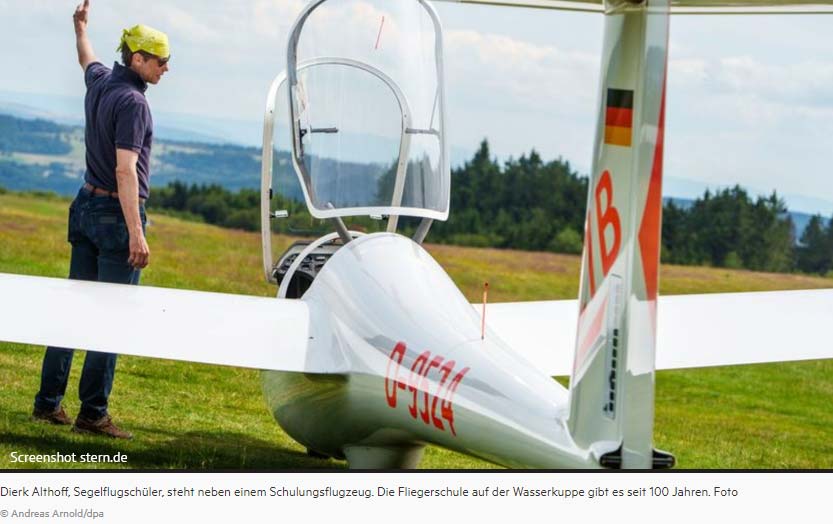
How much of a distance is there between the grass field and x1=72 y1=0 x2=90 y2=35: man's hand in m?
1.93

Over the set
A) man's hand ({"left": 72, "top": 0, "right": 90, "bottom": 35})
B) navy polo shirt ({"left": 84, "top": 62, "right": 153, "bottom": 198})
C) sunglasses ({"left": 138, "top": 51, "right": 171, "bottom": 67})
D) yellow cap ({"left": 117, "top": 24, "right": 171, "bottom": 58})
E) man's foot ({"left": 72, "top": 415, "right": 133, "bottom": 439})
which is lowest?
man's foot ({"left": 72, "top": 415, "right": 133, "bottom": 439})

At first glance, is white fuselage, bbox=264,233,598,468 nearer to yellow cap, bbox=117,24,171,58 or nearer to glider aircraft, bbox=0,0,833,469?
glider aircraft, bbox=0,0,833,469

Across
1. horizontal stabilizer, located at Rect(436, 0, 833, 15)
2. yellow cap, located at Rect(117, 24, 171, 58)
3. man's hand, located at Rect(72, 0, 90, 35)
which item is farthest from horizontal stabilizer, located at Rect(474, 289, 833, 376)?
man's hand, located at Rect(72, 0, 90, 35)

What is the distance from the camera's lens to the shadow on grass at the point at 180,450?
291 inches

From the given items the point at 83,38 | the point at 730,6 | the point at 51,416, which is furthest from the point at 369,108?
the point at 51,416

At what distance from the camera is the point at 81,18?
28.2ft

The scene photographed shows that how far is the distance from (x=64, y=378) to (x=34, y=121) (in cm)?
2554

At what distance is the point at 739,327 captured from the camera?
8539 mm

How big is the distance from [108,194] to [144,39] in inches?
37.7

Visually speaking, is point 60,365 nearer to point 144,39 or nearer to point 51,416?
point 51,416

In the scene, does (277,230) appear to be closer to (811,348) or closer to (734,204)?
(811,348)

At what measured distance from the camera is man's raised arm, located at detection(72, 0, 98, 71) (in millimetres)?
8484

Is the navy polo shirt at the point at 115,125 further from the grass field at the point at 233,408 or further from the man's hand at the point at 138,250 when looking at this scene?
the grass field at the point at 233,408
